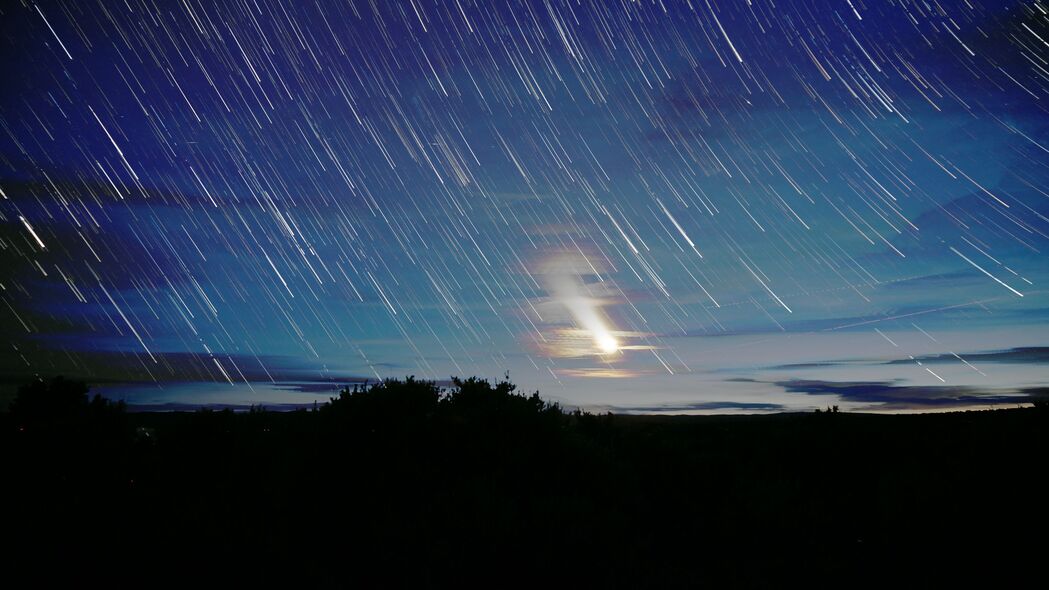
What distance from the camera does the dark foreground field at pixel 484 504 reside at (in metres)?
9.87

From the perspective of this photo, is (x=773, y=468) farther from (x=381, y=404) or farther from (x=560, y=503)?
(x=381, y=404)

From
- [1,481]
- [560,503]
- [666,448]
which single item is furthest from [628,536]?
[1,481]

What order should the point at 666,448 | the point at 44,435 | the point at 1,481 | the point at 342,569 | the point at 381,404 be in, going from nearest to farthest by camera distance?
the point at 342,569
the point at 1,481
the point at 44,435
the point at 381,404
the point at 666,448

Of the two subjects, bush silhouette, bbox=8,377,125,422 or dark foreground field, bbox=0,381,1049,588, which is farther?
bush silhouette, bbox=8,377,125,422

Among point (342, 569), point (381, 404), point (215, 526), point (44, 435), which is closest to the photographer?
point (342, 569)

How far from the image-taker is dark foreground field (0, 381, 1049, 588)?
32.4 ft

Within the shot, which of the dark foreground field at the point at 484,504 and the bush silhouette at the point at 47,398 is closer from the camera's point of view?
the dark foreground field at the point at 484,504

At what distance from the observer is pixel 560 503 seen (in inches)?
461

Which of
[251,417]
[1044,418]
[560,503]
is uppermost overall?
[1044,418]

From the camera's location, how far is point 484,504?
11.6m

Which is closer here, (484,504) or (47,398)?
(484,504)

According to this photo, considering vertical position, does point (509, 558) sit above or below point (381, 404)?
below

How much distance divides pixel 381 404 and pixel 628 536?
6511mm

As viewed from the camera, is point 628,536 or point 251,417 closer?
point 628,536
